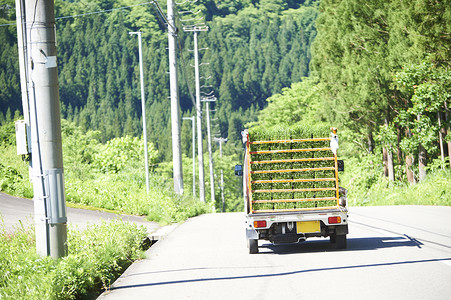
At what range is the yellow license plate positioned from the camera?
487 inches

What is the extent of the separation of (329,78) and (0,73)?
144 metres

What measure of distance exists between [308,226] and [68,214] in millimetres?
12449

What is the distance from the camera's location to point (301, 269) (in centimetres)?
1029

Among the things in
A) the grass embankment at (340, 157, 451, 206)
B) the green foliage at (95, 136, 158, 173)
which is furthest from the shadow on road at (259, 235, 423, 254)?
the green foliage at (95, 136, 158, 173)

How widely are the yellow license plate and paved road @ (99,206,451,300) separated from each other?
0.43 meters

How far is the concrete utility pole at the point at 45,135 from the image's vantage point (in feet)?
29.1

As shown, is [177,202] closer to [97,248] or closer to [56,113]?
[97,248]

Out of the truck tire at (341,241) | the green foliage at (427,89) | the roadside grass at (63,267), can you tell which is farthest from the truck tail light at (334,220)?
the green foliage at (427,89)

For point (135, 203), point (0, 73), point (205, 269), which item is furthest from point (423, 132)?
point (0, 73)

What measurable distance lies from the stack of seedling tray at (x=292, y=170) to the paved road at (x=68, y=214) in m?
6.87

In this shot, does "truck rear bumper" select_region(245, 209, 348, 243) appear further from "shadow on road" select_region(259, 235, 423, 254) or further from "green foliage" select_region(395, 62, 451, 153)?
"green foliage" select_region(395, 62, 451, 153)

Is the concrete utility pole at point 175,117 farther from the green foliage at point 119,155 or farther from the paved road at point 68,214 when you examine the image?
the green foliage at point 119,155

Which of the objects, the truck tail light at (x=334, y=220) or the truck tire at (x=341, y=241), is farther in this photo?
the truck tire at (x=341, y=241)

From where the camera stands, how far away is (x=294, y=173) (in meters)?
13.0
